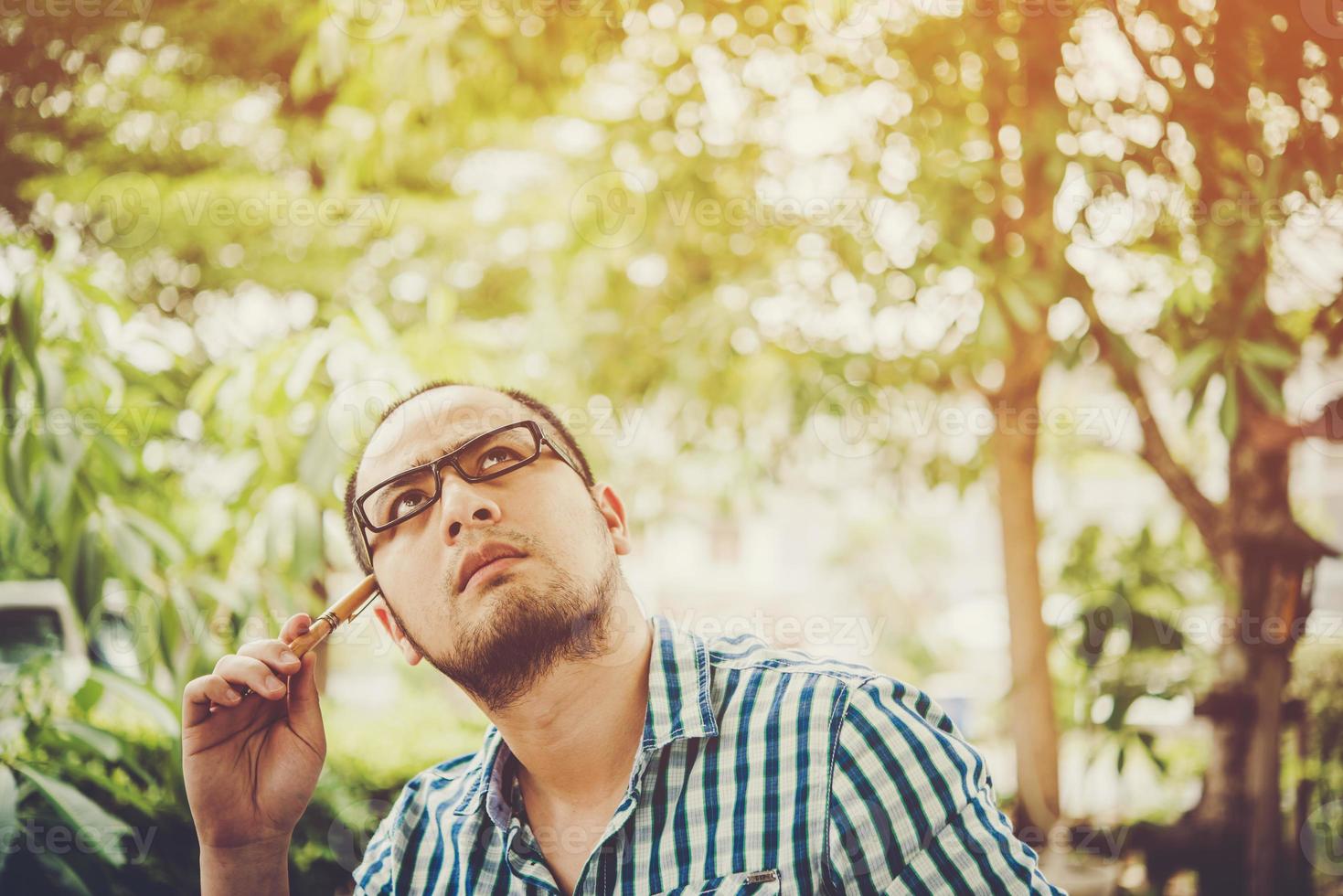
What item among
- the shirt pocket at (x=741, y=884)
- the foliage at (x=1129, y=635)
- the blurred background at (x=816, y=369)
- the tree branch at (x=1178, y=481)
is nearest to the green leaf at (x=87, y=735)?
the blurred background at (x=816, y=369)

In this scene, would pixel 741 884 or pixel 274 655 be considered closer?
pixel 741 884

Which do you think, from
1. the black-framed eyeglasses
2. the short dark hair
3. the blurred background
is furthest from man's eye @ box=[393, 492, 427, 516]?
the blurred background

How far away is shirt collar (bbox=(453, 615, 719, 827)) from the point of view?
49.8 inches

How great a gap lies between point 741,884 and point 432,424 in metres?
0.77

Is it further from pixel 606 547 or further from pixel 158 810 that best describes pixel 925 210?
pixel 158 810

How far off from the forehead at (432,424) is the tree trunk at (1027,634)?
2.01 m

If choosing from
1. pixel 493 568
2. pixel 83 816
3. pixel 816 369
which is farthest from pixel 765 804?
pixel 816 369

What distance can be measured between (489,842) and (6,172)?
6.09m

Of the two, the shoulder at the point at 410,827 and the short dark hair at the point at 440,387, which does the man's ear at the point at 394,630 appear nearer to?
the short dark hair at the point at 440,387

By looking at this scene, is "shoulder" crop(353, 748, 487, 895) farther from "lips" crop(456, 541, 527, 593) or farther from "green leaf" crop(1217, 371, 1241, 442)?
"green leaf" crop(1217, 371, 1241, 442)

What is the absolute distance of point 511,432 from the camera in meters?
1.38

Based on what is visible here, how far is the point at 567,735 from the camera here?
4.32ft

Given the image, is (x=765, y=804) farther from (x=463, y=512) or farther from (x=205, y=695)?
(x=205, y=695)

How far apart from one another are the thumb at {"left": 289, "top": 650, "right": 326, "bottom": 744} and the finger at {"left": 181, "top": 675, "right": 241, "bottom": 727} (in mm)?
101
